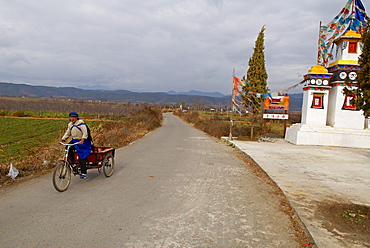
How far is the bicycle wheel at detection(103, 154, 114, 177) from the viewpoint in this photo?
7.32m

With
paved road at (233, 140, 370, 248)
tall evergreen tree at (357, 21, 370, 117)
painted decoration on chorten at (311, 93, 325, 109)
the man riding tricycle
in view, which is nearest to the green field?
the man riding tricycle

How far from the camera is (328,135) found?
50.8 feet

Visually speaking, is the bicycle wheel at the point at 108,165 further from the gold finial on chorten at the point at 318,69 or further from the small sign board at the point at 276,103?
the small sign board at the point at 276,103

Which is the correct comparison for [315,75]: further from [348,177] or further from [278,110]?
[348,177]

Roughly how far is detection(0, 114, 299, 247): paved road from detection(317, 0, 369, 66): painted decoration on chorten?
41.4ft

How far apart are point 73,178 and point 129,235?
3973 mm

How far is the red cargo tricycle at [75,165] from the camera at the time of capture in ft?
19.6

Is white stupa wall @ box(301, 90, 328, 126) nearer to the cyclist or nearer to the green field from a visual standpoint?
the green field

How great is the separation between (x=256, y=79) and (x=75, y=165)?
1588cm

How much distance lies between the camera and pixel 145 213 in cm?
490

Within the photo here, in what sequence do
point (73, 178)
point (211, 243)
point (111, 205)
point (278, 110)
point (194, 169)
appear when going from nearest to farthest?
point (211, 243) → point (111, 205) → point (73, 178) → point (194, 169) → point (278, 110)

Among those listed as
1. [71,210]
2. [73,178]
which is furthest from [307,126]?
[71,210]

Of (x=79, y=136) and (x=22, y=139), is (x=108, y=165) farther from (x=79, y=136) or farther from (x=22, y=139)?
(x=22, y=139)

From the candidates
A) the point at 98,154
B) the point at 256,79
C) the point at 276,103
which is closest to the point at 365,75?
the point at 98,154
